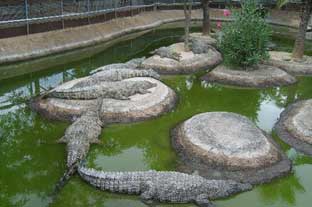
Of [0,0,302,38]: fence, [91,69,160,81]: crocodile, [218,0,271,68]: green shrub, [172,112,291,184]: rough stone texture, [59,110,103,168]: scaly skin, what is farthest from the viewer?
[0,0,302,38]: fence

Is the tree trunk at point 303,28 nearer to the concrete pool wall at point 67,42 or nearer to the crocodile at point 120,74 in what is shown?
the crocodile at point 120,74

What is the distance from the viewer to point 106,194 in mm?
8164

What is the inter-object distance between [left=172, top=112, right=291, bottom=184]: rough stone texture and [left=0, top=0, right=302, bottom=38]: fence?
10.9 m

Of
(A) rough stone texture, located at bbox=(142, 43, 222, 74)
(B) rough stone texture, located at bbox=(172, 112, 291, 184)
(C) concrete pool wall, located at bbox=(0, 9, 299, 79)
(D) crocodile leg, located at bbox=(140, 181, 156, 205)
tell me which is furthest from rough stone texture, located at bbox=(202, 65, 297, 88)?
(D) crocodile leg, located at bbox=(140, 181, 156, 205)

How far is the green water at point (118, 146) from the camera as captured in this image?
822 cm

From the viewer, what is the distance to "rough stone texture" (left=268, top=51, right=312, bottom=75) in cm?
1738

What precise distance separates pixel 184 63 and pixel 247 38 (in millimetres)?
2837

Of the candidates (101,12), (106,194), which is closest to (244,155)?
(106,194)

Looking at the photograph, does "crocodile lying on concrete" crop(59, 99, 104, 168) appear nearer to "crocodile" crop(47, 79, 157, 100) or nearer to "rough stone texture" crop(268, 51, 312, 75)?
"crocodile" crop(47, 79, 157, 100)

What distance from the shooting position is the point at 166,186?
797cm

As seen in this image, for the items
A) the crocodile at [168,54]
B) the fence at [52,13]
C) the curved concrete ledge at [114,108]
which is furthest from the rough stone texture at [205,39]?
the curved concrete ledge at [114,108]

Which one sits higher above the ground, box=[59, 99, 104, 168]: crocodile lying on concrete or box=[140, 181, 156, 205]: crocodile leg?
box=[59, 99, 104, 168]: crocodile lying on concrete

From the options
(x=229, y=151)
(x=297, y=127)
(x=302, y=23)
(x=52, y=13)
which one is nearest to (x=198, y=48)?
(x=302, y=23)

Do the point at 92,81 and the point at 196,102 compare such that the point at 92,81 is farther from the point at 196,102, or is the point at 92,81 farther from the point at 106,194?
the point at 106,194
